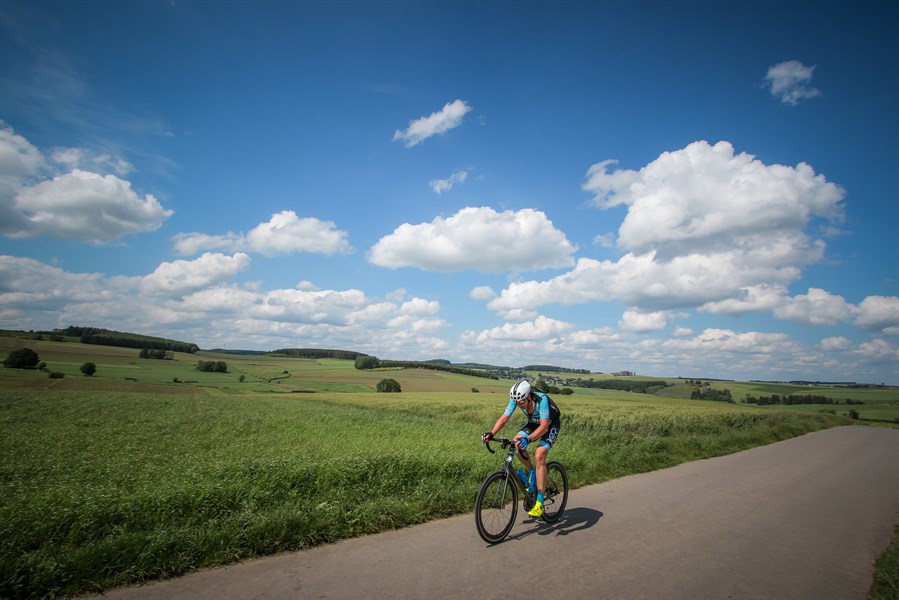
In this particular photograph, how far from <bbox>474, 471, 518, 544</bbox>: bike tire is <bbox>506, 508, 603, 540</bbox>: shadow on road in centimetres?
30

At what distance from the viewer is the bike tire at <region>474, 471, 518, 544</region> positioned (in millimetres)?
5559

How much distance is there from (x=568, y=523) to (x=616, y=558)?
58.1 inches

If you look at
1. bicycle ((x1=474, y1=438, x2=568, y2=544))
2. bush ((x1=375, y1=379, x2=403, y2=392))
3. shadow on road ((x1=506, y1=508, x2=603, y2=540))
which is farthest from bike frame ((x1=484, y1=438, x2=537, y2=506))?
bush ((x1=375, y1=379, x2=403, y2=392))

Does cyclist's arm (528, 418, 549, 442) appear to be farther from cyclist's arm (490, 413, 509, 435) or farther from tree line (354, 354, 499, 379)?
tree line (354, 354, 499, 379)

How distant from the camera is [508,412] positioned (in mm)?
6508

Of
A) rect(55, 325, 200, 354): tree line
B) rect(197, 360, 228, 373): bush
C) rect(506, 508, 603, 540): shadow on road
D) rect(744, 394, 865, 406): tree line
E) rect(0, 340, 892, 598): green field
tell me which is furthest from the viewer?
rect(55, 325, 200, 354): tree line

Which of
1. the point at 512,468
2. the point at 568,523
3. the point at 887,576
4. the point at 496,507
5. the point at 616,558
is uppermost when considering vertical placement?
the point at 512,468

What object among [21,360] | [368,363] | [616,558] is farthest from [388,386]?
[616,558]

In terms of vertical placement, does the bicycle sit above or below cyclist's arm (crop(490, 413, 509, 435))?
below

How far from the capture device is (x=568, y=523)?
263 inches

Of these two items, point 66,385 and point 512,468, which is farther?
point 66,385

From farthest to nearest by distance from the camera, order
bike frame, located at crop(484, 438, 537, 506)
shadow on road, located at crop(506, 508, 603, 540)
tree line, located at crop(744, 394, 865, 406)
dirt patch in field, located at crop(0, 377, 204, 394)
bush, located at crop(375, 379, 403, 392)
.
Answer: tree line, located at crop(744, 394, 865, 406)
bush, located at crop(375, 379, 403, 392)
dirt patch in field, located at crop(0, 377, 204, 394)
shadow on road, located at crop(506, 508, 603, 540)
bike frame, located at crop(484, 438, 537, 506)

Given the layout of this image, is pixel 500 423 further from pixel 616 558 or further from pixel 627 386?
pixel 627 386

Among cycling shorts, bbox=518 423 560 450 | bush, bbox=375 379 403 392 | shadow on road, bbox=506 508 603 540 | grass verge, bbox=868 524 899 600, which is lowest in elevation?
bush, bbox=375 379 403 392
